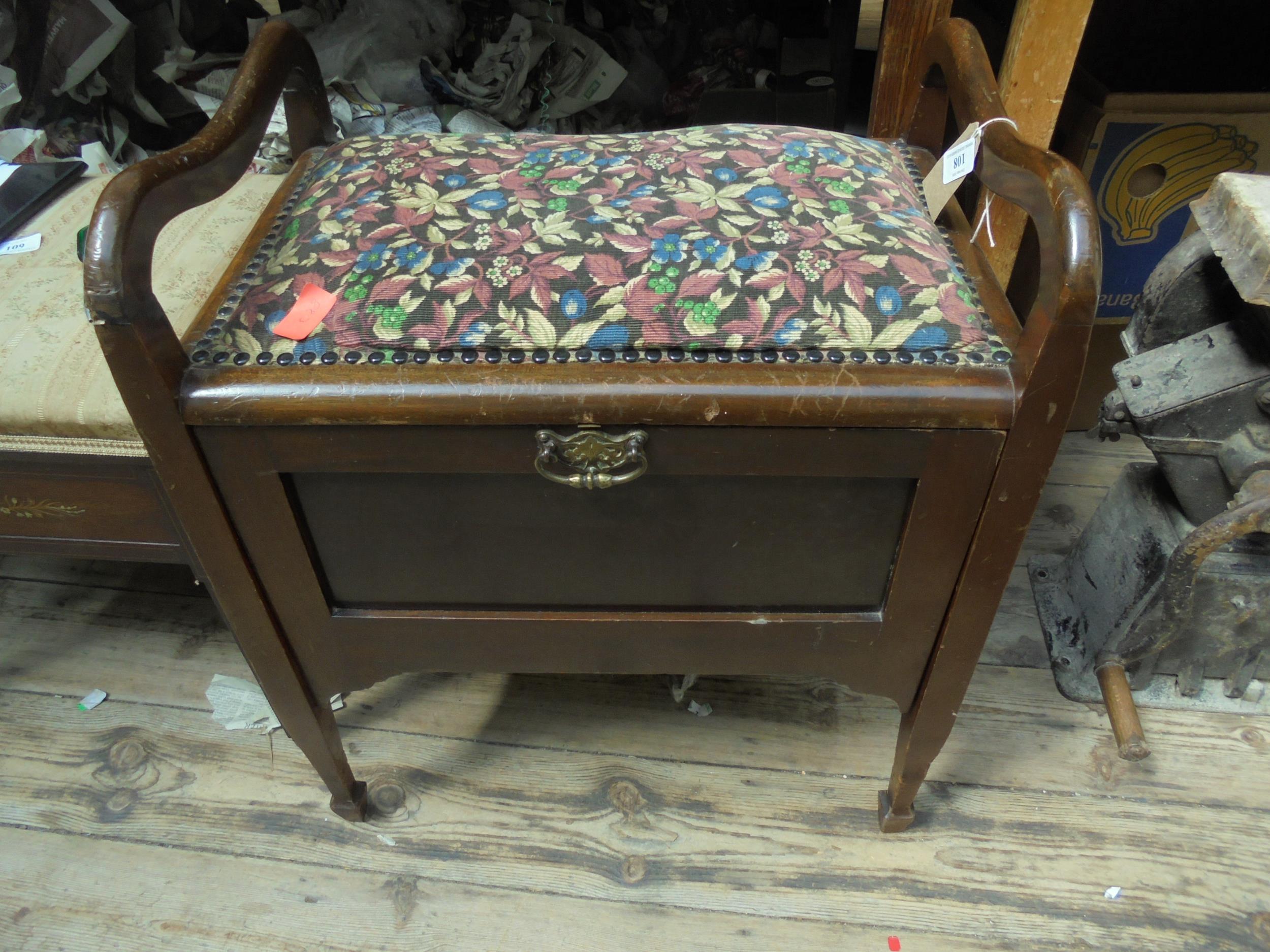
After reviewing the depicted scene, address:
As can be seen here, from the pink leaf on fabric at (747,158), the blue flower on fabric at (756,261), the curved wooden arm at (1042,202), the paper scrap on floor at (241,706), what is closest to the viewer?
the curved wooden arm at (1042,202)

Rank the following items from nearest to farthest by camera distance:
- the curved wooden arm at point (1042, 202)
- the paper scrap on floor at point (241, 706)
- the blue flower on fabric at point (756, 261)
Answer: the curved wooden arm at point (1042, 202), the blue flower on fabric at point (756, 261), the paper scrap on floor at point (241, 706)

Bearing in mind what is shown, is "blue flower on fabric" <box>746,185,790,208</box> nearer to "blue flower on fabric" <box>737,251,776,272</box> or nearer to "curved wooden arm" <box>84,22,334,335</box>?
"blue flower on fabric" <box>737,251,776,272</box>

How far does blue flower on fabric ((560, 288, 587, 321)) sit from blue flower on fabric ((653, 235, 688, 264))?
7 centimetres

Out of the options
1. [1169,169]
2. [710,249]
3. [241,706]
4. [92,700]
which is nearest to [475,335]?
[710,249]

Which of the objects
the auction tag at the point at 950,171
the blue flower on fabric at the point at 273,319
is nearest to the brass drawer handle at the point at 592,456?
the blue flower on fabric at the point at 273,319

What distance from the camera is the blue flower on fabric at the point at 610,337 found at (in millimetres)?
640

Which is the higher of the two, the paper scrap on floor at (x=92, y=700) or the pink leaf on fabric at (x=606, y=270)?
the pink leaf on fabric at (x=606, y=270)

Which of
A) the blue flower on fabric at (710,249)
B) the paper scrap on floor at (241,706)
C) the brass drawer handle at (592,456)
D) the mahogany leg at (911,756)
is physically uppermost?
the blue flower on fabric at (710,249)

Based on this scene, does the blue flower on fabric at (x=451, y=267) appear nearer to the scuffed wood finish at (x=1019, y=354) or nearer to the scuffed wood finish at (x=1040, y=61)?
the scuffed wood finish at (x=1019, y=354)

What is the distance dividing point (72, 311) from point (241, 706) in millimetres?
538

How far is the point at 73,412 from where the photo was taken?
31.6 inches

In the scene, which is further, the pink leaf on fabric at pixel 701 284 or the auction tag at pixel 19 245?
the auction tag at pixel 19 245

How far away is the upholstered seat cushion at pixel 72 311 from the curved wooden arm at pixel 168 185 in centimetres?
16

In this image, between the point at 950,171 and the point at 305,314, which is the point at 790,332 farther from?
the point at 305,314
